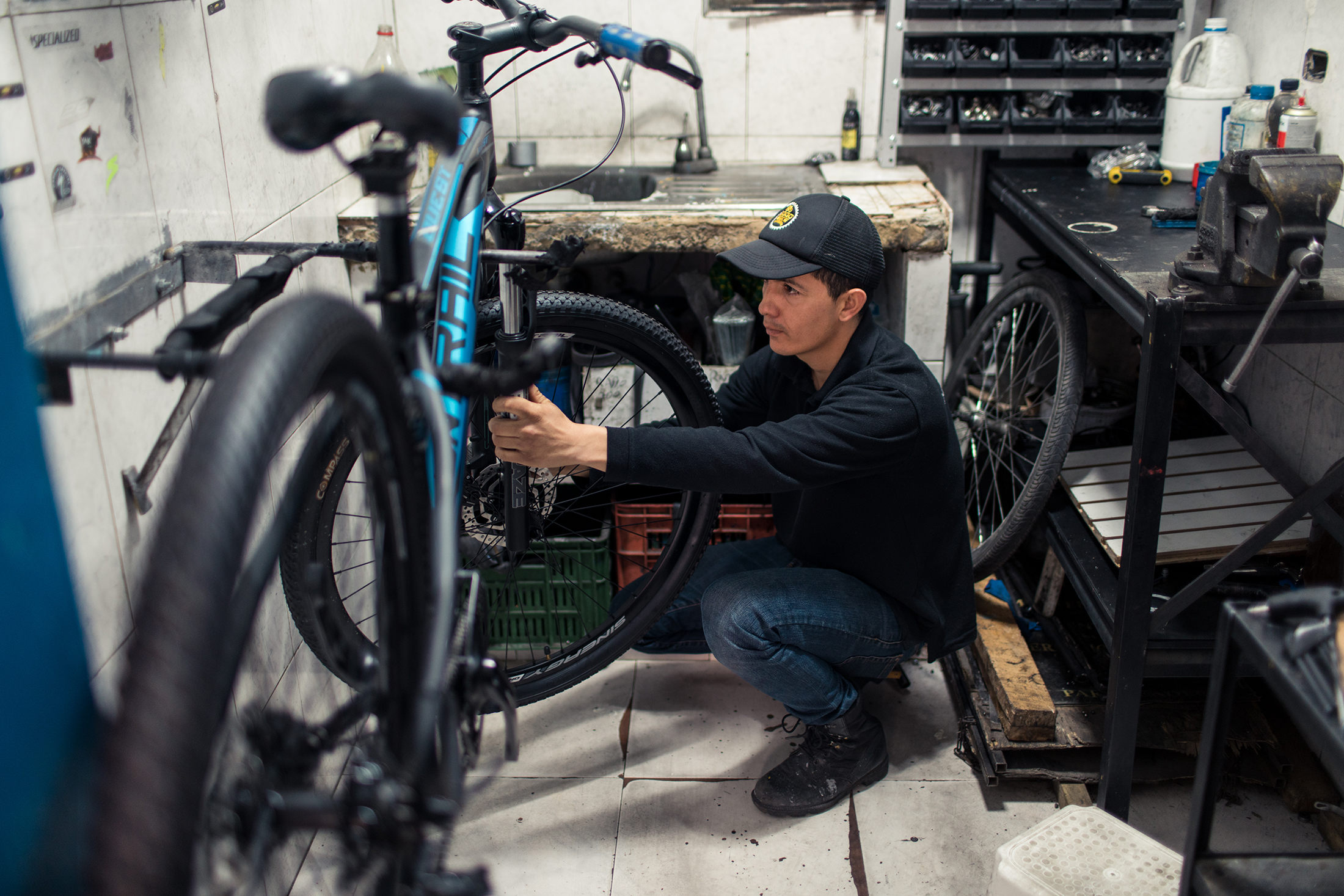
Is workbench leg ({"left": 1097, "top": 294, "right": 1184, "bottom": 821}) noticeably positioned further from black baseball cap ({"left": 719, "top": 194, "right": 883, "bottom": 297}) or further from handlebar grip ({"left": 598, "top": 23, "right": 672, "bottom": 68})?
handlebar grip ({"left": 598, "top": 23, "right": 672, "bottom": 68})

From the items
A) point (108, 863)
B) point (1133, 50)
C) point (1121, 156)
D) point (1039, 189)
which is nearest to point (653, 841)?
point (108, 863)

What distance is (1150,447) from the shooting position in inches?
68.9

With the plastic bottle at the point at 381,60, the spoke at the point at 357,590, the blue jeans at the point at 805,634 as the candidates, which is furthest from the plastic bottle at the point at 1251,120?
the spoke at the point at 357,590

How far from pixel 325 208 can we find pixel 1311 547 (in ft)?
7.39

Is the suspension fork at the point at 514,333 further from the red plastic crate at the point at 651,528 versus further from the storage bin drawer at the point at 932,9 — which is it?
the storage bin drawer at the point at 932,9

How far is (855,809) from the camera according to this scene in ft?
6.82

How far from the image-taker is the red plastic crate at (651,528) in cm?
259

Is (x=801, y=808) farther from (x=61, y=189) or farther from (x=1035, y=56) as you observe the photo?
(x=1035, y=56)

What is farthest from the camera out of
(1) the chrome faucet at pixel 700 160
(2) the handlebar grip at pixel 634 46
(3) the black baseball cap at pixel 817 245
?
(1) the chrome faucet at pixel 700 160

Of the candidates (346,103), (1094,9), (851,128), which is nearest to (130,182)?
A: (346,103)

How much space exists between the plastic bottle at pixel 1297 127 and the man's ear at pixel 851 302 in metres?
1.11

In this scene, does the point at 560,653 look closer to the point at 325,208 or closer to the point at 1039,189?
the point at 325,208

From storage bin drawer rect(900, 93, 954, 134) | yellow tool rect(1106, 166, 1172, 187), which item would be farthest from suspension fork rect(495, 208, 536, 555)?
yellow tool rect(1106, 166, 1172, 187)

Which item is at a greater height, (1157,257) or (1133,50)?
(1133,50)
